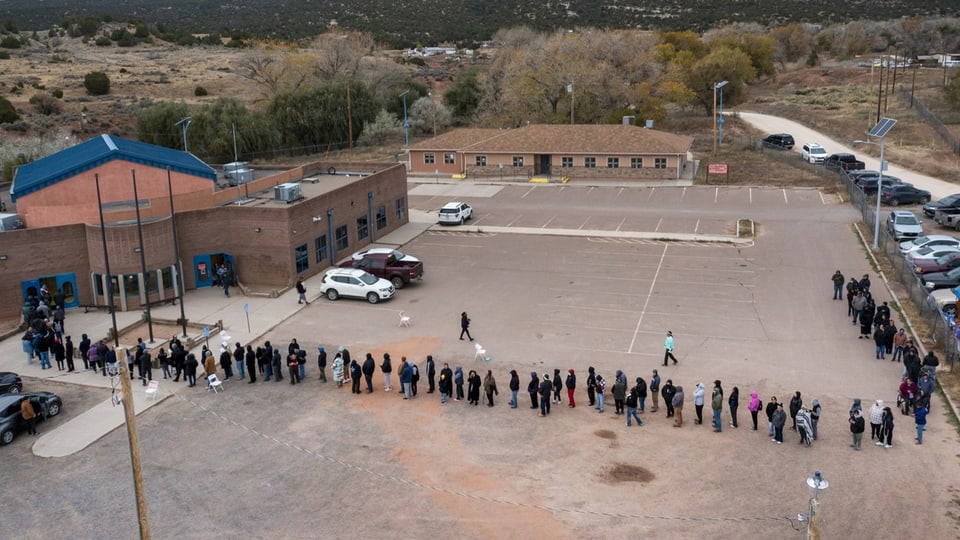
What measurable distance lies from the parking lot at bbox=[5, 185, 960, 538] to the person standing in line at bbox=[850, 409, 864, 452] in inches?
9.2

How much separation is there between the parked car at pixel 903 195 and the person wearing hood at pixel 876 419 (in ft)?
110

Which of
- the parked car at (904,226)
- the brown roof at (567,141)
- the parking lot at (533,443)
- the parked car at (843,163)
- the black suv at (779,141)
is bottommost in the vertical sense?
the parking lot at (533,443)

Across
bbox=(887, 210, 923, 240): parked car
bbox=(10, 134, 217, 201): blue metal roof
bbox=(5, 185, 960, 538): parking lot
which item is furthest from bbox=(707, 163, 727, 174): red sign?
bbox=(10, 134, 217, 201): blue metal roof

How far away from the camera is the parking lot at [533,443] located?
18109mm

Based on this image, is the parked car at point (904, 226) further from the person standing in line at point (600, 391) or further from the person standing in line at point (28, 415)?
the person standing in line at point (28, 415)

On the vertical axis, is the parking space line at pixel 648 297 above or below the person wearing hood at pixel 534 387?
below

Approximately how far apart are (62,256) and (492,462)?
21.4 meters

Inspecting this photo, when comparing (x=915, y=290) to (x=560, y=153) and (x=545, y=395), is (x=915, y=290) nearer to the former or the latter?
(x=545, y=395)

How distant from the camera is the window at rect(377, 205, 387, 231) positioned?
147 feet

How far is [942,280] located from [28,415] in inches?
1254

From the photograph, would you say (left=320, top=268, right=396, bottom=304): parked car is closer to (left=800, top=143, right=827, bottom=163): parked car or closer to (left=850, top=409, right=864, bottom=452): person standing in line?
(left=850, top=409, right=864, bottom=452): person standing in line

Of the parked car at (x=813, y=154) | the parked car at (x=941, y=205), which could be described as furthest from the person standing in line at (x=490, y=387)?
the parked car at (x=813, y=154)

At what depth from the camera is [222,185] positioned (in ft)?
135

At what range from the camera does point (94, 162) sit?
34375 millimetres
